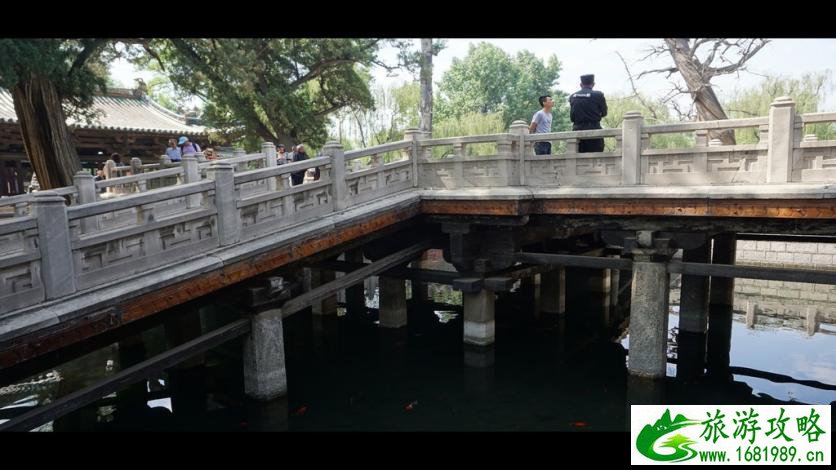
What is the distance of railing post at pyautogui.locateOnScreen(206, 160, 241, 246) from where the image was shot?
273 inches

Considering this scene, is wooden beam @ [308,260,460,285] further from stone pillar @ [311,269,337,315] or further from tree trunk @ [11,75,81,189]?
tree trunk @ [11,75,81,189]

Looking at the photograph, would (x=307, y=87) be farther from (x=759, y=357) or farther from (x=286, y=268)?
(x=759, y=357)

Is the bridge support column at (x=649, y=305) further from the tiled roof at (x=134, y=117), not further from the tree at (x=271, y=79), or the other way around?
the tiled roof at (x=134, y=117)

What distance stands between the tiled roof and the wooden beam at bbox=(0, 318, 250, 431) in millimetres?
14847

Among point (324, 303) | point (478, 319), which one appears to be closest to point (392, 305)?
point (324, 303)

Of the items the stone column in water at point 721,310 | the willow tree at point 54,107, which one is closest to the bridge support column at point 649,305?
the stone column in water at point 721,310

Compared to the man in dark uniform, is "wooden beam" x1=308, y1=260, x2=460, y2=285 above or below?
below

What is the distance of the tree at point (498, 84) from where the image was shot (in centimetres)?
4388

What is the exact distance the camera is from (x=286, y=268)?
815 cm

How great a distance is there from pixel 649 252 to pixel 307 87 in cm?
1750

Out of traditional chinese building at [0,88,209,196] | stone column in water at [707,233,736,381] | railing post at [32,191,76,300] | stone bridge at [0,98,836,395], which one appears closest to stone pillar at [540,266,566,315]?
stone bridge at [0,98,836,395]

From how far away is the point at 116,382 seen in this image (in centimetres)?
648

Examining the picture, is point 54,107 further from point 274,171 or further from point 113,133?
point 113,133

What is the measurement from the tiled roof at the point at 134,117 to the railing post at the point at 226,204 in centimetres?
1497
